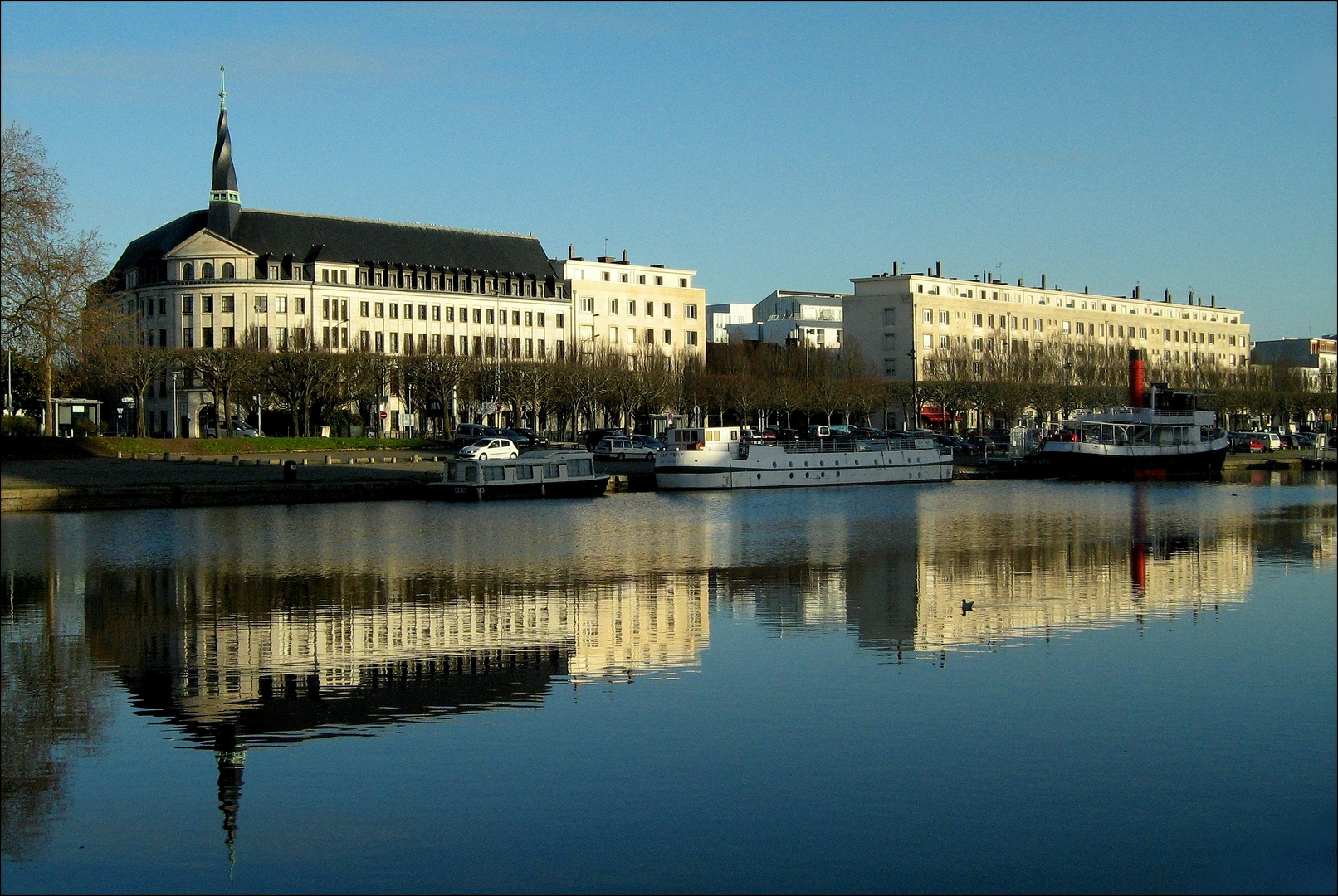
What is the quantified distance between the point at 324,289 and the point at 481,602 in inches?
3745

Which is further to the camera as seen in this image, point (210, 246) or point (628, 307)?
point (628, 307)

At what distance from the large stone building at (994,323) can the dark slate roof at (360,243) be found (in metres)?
33.6

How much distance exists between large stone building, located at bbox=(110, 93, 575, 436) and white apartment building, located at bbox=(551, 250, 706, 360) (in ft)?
7.79

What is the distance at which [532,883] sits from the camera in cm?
1139

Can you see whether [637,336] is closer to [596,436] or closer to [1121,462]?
[596,436]

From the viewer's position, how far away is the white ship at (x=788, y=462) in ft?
227

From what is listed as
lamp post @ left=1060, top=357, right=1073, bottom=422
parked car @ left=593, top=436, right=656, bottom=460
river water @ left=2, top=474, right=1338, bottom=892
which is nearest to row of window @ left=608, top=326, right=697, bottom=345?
lamp post @ left=1060, top=357, right=1073, bottom=422

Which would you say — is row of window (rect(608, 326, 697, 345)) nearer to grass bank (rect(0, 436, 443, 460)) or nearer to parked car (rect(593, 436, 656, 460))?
grass bank (rect(0, 436, 443, 460))

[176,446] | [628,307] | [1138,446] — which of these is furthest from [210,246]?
[1138,446]

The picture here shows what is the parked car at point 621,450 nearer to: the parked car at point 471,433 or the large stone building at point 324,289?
the parked car at point 471,433

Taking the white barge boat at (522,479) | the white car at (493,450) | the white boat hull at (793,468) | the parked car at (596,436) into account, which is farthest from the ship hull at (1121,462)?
the white car at (493,450)

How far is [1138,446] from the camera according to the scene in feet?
271

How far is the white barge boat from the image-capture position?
61.8 metres

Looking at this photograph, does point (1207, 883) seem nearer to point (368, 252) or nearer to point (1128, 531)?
A: point (1128, 531)
